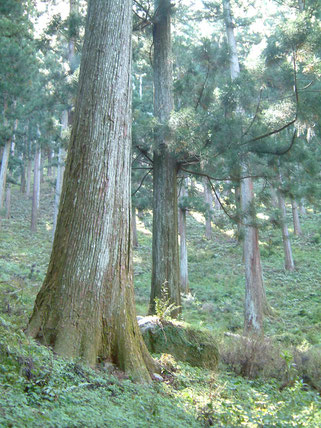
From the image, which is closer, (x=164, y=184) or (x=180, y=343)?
(x=180, y=343)

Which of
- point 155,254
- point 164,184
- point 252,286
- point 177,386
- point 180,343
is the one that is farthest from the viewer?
point 252,286

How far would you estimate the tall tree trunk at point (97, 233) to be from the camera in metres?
4.57

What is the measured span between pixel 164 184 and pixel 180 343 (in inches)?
146

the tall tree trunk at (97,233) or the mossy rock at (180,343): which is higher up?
the tall tree trunk at (97,233)

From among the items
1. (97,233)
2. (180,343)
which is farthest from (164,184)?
(97,233)

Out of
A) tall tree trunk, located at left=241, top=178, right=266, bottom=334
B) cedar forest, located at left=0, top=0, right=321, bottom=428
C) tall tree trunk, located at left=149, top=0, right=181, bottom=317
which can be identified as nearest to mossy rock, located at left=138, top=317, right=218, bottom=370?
cedar forest, located at left=0, top=0, right=321, bottom=428

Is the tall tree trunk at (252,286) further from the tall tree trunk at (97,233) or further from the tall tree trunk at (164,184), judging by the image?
the tall tree trunk at (97,233)

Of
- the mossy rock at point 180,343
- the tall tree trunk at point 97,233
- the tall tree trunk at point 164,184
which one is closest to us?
the tall tree trunk at point 97,233

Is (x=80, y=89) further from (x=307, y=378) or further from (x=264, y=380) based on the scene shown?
(x=307, y=378)

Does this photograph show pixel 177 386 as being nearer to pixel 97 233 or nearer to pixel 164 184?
pixel 97 233

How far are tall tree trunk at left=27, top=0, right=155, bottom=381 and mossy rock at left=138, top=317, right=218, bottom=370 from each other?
98 cm

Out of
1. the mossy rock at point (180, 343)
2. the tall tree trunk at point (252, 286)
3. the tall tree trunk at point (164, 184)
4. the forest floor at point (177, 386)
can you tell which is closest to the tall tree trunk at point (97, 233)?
the forest floor at point (177, 386)

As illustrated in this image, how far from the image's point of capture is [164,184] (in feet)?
28.8

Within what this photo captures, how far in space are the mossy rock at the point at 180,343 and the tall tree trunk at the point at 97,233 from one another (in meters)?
0.98
